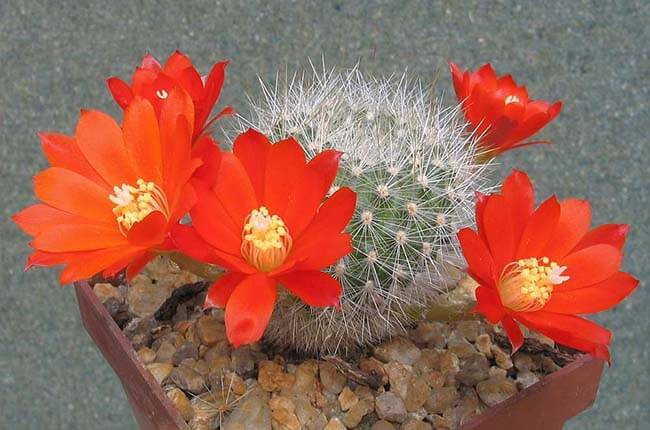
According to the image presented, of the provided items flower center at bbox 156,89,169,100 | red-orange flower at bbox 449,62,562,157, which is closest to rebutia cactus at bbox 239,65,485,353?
red-orange flower at bbox 449,62,562,157

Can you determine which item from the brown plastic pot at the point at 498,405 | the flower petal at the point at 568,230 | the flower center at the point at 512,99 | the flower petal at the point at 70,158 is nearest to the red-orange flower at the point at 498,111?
the flower center at the point at 512,99

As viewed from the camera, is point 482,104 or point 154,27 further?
point 154,27

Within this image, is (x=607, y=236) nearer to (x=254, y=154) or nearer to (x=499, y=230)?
(x=499, y=230)

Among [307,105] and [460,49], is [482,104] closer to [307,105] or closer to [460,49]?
[307,105]

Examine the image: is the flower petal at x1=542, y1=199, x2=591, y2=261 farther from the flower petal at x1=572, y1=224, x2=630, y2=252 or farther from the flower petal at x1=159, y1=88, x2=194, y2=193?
the flower petal at x1=159, y1=88, x2=194, y2=193

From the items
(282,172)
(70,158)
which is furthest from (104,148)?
(282,172)

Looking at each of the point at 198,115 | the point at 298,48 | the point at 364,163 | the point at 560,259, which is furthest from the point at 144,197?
the point at 298,48

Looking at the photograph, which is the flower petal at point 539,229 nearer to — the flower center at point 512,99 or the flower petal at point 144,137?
the flower center at point 512,99
